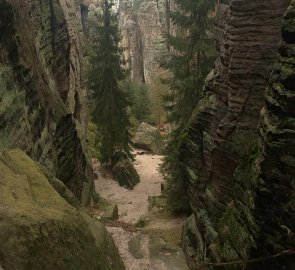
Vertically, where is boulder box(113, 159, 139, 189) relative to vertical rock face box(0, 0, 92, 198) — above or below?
below

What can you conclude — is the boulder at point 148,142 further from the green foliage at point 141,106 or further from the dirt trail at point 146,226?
the green foliage at point 141,106

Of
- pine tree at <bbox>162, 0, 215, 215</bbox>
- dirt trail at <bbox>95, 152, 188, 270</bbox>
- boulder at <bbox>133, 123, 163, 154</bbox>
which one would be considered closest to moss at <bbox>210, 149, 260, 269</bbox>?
dirt trail at <bbox>95, 152, 188, 270</bbox>

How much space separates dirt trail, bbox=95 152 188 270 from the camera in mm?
11539

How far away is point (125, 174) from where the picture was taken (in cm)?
2881

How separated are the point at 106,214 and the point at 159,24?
1966 inches

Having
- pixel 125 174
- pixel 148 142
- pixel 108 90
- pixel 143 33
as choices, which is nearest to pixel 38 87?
pixel 125 174

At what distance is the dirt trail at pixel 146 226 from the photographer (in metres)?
11.5

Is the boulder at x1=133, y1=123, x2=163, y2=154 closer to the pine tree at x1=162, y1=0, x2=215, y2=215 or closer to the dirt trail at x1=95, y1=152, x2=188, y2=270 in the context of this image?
the dirt trail at x1=95, y1=152, x2=188, y2=270

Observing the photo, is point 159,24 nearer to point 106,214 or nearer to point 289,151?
point 106,214

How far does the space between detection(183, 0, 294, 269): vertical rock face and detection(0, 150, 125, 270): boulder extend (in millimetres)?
2960

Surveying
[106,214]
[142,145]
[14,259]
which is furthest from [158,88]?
[14,259]

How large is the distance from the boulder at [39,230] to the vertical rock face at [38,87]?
8.45 ft

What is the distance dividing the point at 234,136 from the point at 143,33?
57.1 m

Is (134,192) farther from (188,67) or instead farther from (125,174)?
(188,67)
